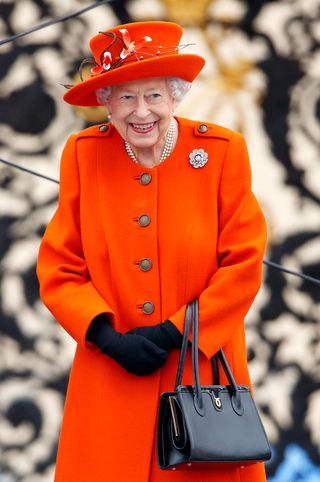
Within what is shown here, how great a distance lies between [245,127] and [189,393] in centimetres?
146

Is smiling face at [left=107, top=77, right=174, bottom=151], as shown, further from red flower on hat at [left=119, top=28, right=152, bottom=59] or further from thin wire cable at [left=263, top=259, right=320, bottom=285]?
thin wire cable at [left=263, top=259, right=320, bottom=285]

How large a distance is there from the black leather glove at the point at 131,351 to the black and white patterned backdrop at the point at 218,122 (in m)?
1.20

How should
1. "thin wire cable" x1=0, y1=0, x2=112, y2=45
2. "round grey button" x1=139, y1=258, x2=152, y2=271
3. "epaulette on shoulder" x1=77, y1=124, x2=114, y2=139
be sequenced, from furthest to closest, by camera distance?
"thin wire cable" x1=0, y1=0, x2=112, y2=45 → "epaulette on shoulder" x1=77, y1=124, x2=114, y2=139 → "round grey button" x1=139, y1=258, x2=152, y2=271

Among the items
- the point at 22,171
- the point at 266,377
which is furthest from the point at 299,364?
the point at 22,171

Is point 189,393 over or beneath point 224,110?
beneath

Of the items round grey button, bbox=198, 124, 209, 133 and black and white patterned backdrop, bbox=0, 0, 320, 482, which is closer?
round grey button, bbox=198, 124, 209, 133

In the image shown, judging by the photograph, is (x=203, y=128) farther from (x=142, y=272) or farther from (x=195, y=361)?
(x=195, y=361)

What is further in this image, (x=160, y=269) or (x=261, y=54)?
(x=261, y=54)

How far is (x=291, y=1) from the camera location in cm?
462

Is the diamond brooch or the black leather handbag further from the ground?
the diamond brooch

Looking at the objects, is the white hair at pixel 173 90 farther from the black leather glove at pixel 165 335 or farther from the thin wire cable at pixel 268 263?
the thin wire cable at pixel 268 263

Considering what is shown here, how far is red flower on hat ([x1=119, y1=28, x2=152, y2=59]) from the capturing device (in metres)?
3.49

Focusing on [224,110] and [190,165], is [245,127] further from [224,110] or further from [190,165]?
[190,165]

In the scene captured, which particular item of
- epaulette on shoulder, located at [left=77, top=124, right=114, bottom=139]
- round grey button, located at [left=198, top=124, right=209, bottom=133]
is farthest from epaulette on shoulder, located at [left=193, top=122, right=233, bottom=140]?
epaulette on shoulder, located at [left=77, top=124, right=114, bottom=139]
